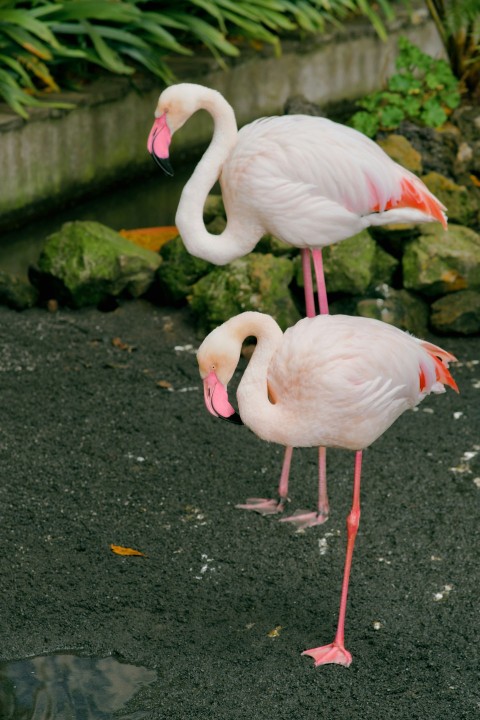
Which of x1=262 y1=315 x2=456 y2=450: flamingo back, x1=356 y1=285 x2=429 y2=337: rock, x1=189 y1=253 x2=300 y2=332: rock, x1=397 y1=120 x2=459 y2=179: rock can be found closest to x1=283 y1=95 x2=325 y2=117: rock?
x1=397 y1=120 x2=459 y2=179: rock

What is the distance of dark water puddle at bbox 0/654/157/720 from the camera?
3334 mm

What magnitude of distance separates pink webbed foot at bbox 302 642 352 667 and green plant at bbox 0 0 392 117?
3.76 metres

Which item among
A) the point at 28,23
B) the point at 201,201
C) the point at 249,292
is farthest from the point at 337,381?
the point at 28,23

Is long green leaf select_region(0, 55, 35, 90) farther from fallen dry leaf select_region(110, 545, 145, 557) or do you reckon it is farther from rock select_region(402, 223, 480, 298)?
fallen dry leaf select_region(110, 545, 145, 557)

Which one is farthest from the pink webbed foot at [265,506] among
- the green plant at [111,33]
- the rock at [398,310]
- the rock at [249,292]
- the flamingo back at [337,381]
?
the green plant at [111,33]

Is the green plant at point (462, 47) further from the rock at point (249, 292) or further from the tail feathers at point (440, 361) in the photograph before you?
the tail feathers at point (440, 361)

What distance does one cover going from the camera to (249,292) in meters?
5.89

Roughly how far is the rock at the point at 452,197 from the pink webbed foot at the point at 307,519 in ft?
8.62

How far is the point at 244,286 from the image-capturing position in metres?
5.89

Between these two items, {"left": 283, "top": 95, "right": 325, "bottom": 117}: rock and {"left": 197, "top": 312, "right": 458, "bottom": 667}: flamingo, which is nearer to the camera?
{"left": 197, "top": 312, "right": 458, "bottom": 667}: flamingo

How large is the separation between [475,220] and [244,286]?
1.61 meters

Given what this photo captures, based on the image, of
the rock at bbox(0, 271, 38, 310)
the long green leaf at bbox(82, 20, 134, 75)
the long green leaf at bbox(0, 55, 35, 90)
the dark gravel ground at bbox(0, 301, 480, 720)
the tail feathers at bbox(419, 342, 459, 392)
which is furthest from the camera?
the long green leaf at bbox(82, 20, 134, 75)

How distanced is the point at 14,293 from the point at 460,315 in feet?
7.83

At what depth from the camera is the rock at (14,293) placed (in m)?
6.18
